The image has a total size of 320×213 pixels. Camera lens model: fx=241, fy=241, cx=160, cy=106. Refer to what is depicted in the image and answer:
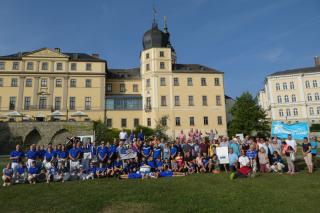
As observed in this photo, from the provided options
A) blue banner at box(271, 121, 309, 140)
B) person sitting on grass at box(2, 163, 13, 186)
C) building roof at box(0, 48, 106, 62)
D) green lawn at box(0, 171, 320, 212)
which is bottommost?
green lawn at box(0, 171, 320, 212)

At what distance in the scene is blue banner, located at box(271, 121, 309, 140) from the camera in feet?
61.3

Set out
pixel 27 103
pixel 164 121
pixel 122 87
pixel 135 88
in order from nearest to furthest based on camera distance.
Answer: pixel 164 121, pixel 27 103, pixel 122 87, pixel 135 88

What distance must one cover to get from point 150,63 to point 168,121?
469 inches

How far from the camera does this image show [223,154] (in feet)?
43.1

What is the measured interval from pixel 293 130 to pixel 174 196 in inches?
593

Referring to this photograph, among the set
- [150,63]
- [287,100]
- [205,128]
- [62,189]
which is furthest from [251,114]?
[62,189]

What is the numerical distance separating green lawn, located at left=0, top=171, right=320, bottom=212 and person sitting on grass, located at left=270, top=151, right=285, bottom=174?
7.18 feet

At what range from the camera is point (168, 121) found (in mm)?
44438

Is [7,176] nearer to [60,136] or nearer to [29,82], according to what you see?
[60,136]

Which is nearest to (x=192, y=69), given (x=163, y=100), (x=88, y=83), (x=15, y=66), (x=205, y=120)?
(x=163, y=100)

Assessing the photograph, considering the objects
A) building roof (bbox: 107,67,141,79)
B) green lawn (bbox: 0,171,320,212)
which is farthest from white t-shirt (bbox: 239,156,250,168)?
building roof (bbox: 107,67,141,79)

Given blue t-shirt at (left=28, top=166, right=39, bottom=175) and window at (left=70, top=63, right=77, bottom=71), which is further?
window at (left=70, top=63, right=77, bottom=71)

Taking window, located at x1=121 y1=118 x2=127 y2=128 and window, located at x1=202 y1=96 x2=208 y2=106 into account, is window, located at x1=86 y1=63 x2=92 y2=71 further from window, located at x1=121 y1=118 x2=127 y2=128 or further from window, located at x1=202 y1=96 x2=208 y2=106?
window, located at x1=202 y1=96 x2=208 y2=106

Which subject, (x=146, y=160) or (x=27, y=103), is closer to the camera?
(x=146, y=160)
